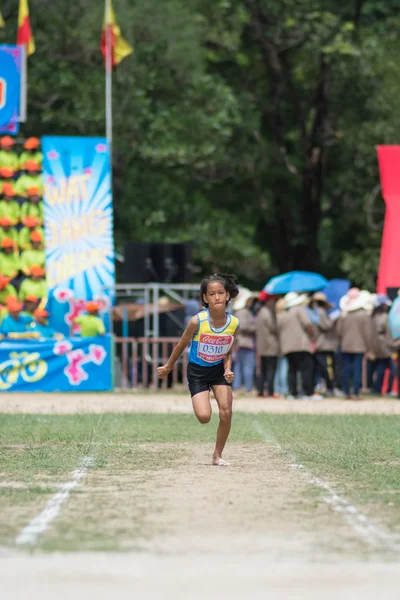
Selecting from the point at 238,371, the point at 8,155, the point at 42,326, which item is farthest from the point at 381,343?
the point at 8,155

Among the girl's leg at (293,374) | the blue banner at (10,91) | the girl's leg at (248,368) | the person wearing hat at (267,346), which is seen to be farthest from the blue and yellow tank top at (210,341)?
the blue banner at (10,91)

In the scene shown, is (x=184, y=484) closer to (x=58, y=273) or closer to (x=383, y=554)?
(x=383, y=554)

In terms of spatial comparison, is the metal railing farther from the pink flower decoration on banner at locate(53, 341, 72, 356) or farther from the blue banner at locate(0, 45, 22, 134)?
the blue banner at locate(0, 45, 22, 134)

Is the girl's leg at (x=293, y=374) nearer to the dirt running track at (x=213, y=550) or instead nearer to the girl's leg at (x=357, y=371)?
the girl's leg at (x=357, y=371)

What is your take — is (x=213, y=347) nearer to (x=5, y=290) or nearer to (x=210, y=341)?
(x=210, y=341)

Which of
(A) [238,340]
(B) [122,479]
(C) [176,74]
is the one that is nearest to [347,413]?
(A) [238,340]

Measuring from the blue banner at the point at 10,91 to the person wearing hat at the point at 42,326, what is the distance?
355cm

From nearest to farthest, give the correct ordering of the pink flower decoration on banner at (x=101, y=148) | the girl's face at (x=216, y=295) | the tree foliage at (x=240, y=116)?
the girl's face at (x=216, y=295) → the pink flower decoration on banner at (x=101, y=148) → the tree foliage at (x=240, y=116)

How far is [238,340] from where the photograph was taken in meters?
25.9

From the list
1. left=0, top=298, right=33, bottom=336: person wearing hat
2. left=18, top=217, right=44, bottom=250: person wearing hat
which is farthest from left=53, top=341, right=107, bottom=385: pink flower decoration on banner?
left=18, top=217, right=44, bottom=250: person wearing hat

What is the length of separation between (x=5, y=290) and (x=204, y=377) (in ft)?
48.1

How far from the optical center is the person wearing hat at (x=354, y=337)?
25.0 m

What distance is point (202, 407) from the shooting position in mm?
12266

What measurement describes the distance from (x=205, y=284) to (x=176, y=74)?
26922mm
